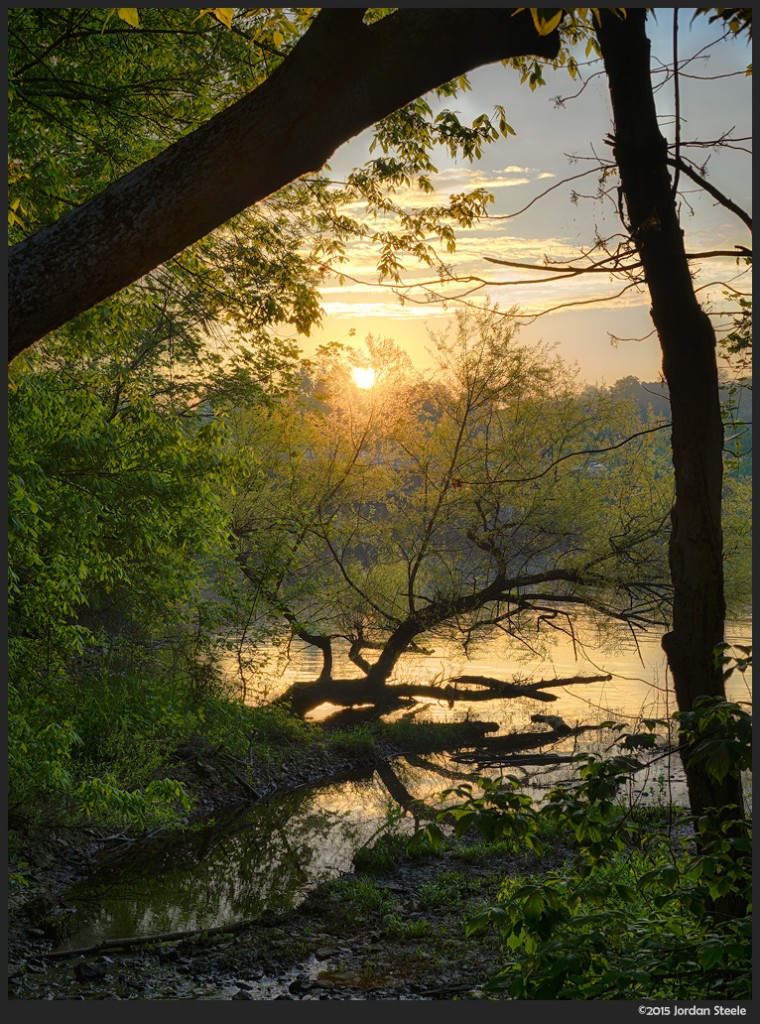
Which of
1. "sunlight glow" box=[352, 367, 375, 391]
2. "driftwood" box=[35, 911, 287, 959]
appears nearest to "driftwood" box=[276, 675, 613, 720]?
"sunlight glow" box=[352, 367, 375, 391]

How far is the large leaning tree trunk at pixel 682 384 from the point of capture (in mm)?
3328

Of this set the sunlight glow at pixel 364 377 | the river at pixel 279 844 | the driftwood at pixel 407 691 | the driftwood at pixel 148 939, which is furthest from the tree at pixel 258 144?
the driftwood at pixel 407 691

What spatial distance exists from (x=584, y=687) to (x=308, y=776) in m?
6.04

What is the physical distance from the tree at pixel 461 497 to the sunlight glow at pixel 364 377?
0.15 metres

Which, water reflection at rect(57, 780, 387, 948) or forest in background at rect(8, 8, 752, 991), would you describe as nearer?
forest in background at rect(8, 8, 752, 991)

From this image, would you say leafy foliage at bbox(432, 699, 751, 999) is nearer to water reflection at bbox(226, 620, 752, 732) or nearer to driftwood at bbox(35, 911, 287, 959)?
driftwood at bbox(35, 911, 287, 959)

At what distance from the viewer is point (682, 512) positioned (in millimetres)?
3379

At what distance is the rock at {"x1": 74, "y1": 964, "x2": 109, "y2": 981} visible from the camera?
5.46m

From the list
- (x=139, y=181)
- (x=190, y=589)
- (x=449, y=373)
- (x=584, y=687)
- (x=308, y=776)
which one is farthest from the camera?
(x=584, y=687)

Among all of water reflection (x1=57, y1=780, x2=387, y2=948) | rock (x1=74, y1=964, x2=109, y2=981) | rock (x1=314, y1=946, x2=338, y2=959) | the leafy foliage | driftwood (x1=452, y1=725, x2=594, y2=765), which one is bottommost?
rock (x1=74, y1=964, x2=109, y2=981)

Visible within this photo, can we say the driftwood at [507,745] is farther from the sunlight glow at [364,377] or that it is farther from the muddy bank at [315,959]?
the sunlight glow at [364,377]

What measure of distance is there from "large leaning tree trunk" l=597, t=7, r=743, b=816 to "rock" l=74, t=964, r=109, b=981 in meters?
4.06

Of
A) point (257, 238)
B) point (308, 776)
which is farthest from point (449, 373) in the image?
point (257, 238)

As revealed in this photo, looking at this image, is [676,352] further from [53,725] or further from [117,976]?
[117,976]
